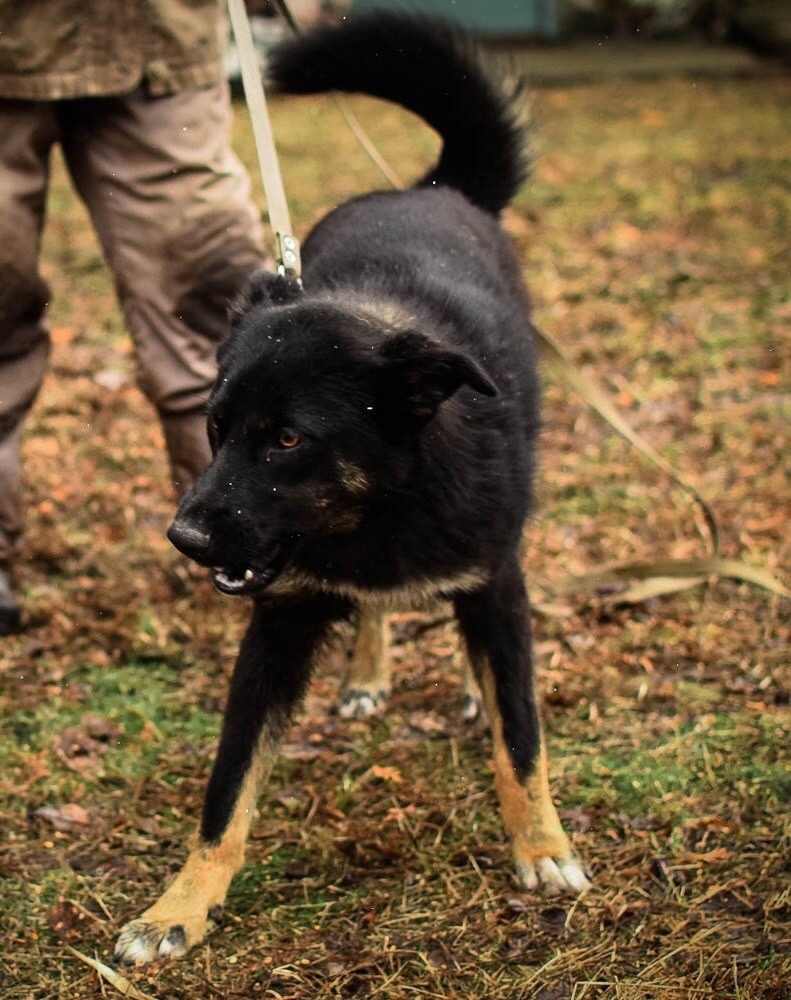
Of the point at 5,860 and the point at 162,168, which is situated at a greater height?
the point at 162,168

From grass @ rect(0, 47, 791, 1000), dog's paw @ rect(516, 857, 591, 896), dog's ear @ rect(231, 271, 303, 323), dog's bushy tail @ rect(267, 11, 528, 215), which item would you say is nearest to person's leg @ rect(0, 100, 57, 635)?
grass @ rect(0, 47, 791, 1000)

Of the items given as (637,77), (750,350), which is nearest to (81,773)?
(750,350)

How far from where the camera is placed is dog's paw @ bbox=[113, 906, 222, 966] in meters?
3.02

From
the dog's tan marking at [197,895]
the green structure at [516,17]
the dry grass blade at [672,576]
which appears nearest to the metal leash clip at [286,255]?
the dog's tan marking at [197,895]

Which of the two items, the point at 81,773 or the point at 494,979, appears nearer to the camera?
the point at 494,979

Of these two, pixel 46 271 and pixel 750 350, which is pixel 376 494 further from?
pixel 46 271

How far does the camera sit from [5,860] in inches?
132

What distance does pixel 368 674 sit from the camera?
13.5ft

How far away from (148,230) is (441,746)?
69.0 inches

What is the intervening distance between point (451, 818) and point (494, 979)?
63 cm

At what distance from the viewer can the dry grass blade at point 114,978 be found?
2896mm

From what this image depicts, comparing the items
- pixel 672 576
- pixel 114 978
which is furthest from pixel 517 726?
pixel 672 576

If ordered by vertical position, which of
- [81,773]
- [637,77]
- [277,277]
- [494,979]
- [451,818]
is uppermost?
[277,277]

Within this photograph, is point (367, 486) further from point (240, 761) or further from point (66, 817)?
point (66, 817)
